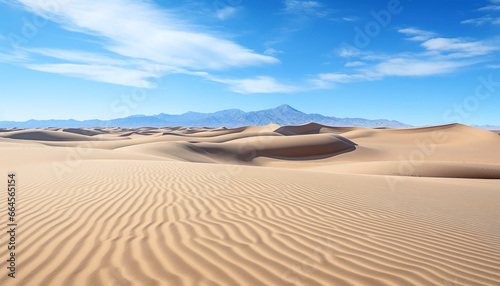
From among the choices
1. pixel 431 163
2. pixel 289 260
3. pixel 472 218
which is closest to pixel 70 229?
pixel 289 260

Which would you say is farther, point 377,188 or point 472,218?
point 377,188

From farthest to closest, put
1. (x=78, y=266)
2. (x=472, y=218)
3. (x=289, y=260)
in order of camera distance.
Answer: (x=472, y=218) → (x=289, y=260) → (x=78, y=266)

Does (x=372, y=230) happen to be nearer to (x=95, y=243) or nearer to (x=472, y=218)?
(x=472, y=218)

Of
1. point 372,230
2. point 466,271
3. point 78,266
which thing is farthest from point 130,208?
point 466,271

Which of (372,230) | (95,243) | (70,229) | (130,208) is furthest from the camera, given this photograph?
(130,208)

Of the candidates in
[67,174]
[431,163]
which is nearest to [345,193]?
[67,174]

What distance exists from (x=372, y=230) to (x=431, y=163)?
14.7 m

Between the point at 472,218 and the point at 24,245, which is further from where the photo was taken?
the point at 472,218

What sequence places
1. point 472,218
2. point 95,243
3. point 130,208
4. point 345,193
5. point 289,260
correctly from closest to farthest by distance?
point 289,260, point 95,243, point 130,208, point 472,218, point 345,193

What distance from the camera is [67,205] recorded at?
4871 millimetres

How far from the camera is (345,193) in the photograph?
714cm

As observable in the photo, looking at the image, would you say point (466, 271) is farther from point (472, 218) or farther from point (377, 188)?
point (377, 188)

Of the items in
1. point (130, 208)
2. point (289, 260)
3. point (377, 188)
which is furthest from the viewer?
point (377, 188)

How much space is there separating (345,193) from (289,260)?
449 cm
